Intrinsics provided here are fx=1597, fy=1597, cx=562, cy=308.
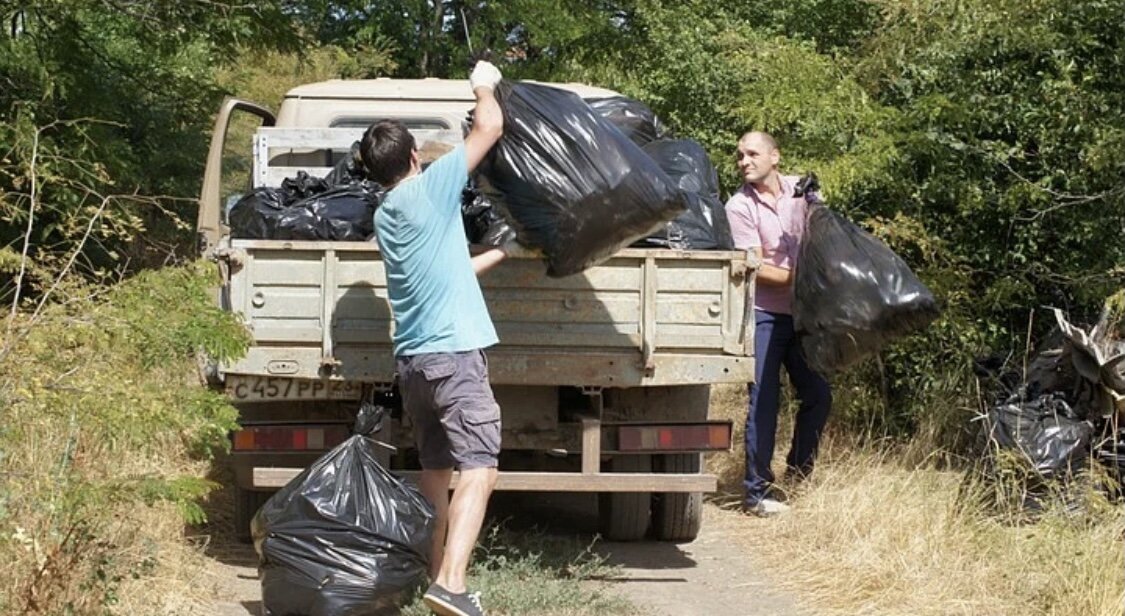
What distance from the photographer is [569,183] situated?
5582mm

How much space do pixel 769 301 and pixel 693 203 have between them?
901 mm

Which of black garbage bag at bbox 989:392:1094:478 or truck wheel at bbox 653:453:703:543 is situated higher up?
black garbage bag at bbox 989:392:1094:478

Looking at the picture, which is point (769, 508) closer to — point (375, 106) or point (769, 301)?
point (769, 301)

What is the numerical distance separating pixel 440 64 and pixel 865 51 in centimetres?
1219

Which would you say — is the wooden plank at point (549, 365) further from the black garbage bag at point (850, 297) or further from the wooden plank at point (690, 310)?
the black garbage bag at point (850, 297)

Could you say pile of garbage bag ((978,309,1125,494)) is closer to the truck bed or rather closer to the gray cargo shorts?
the truck bed

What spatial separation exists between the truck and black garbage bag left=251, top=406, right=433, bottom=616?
0.54 meters

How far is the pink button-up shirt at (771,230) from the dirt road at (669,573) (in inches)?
41.5

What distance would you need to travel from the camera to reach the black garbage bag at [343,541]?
527 centimetres

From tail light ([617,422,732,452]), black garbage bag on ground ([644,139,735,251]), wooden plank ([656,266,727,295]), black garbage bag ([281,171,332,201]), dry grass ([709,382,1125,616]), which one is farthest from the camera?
black garbage bag ([281,171,332,201])

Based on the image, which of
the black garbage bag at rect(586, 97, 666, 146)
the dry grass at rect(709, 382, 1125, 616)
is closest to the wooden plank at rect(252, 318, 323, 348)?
the black garbage bag at rect(586, 97, 666, 146)

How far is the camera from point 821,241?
7047mm

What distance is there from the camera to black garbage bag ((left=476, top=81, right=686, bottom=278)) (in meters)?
5.59

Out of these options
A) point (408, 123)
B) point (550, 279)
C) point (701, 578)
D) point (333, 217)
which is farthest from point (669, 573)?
point (408, 123)
